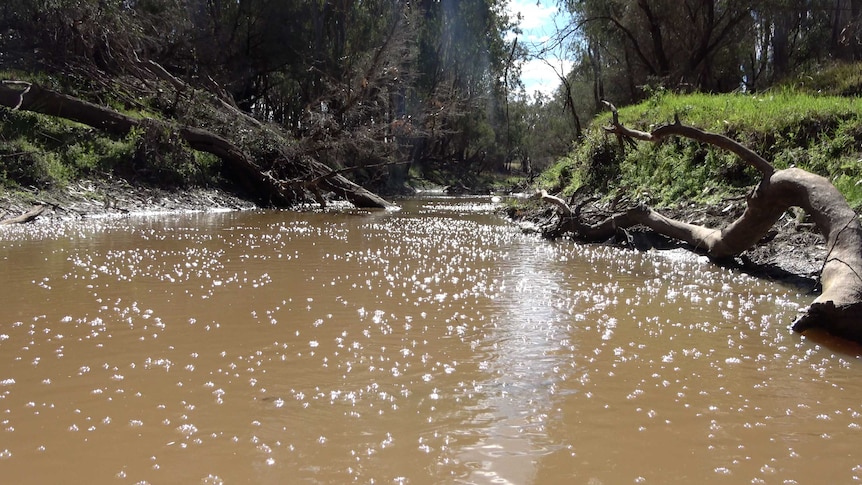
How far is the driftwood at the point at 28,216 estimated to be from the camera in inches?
385

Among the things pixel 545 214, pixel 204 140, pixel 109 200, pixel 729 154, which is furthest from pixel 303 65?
pixel 729 154

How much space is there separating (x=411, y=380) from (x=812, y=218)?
16.2 ft

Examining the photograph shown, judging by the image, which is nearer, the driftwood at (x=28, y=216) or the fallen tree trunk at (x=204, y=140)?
the driftwood at (x=28, y=216)

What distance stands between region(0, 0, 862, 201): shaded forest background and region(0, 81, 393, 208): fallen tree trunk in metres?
0.40

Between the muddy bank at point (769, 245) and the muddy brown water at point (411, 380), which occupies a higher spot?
the muddy bank at point (769, 245)

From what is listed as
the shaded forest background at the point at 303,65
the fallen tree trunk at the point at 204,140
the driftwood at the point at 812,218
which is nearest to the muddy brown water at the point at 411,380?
the driftwood at the point at 812,218

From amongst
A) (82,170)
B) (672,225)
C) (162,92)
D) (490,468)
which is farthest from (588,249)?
(162,92)

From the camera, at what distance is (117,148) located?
48.3 ft

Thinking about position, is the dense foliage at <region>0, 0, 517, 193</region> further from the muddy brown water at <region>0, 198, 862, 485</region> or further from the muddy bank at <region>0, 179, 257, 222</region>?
the muddy brown water at <region>0, 198, 862, 485</region>

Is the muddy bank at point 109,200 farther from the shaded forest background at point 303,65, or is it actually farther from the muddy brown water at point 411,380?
the muddy brown water at point 411,380

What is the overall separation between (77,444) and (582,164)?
1328 centimetres

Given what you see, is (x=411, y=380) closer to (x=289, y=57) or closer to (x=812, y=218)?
(x=812, y=218)

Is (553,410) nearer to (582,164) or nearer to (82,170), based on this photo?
(582,164)

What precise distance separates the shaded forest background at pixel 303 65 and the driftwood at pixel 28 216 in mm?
1166
